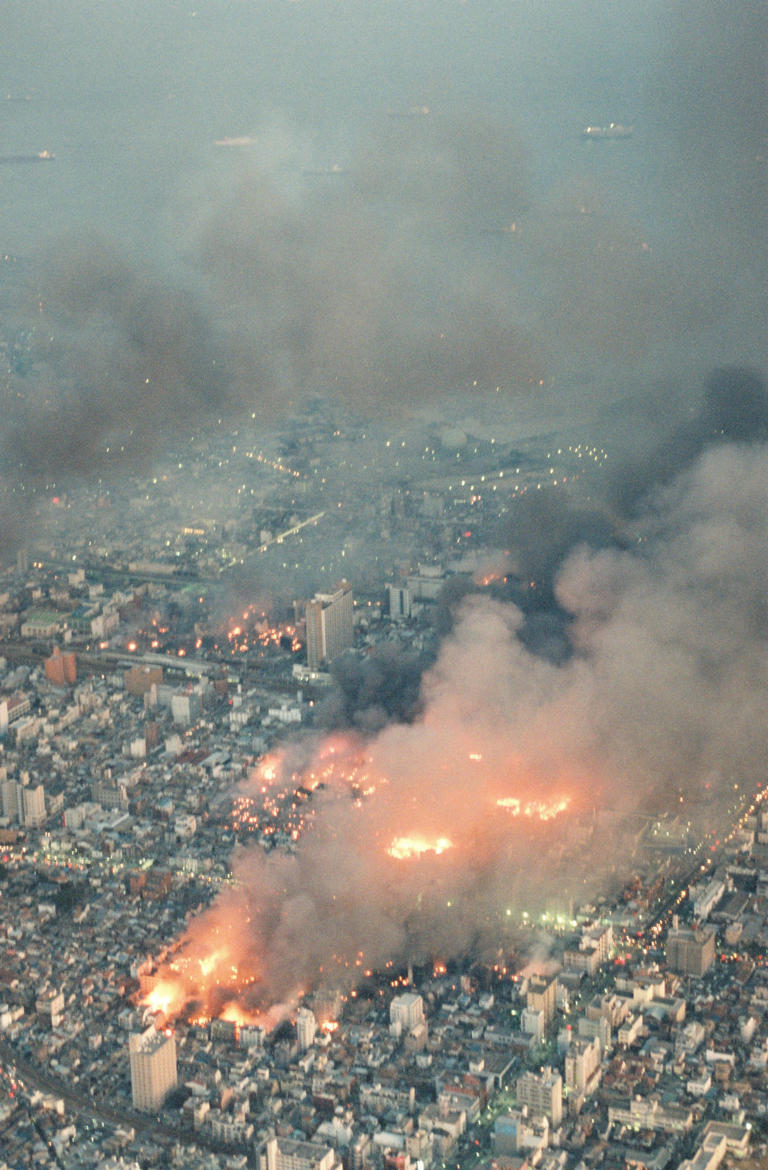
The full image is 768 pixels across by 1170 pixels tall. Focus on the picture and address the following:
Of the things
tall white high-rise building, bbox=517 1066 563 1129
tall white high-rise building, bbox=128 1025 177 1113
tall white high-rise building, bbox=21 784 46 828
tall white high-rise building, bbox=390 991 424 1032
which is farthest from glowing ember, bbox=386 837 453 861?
tall white high-rise building, bbox=21 784 46 828

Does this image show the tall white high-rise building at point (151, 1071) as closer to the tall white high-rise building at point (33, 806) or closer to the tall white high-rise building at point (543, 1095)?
the tall white high-rise building at point (543, 1095)

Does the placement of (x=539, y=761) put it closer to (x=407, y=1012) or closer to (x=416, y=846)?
(x=416, y=846)

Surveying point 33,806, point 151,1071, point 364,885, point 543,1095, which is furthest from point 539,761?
point 151,1071

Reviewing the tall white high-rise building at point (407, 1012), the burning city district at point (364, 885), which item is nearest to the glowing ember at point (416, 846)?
the burning city district at point (364, 885)

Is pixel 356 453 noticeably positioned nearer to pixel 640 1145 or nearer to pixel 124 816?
pixel 124 816

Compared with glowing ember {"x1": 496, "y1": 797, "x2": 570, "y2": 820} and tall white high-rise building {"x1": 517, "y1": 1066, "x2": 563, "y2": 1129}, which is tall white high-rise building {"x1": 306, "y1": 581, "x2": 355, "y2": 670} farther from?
tall white high-rise building {"x1": 517, "y1": 1066, "x2": 563, "y2": 1129}

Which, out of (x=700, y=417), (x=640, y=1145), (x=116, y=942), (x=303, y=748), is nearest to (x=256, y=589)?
(x=303, y=748)
